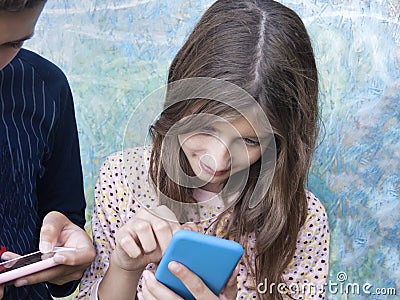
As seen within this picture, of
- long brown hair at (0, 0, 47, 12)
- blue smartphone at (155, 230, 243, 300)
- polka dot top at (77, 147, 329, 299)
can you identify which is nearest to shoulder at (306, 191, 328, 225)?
polka dot top at (77, 147, 329, 299)

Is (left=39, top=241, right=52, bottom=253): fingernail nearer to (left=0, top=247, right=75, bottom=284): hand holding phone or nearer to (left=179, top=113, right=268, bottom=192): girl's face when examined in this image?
(left=0, top=247, right=75, bottom=284): hand holding phone

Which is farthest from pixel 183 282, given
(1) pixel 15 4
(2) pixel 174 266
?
(1) pixel 15 4

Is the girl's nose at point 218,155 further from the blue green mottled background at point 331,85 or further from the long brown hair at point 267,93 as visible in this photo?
the blue green mottled background at point 331,85

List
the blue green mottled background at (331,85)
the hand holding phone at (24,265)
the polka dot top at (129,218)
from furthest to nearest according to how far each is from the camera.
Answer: the blue green mottled background at (331,85)
the polka dot top at (129,218)
the hand holding phone at (24,265)

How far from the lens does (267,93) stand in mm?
964

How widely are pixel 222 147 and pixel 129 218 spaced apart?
0.21 m

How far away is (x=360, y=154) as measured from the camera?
1.44 meters

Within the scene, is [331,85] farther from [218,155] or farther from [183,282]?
[183,282]

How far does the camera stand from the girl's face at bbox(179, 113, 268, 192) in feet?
3.07

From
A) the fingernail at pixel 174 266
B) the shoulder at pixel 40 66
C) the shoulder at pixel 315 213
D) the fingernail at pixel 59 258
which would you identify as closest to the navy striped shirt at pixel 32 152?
the shoulder at pixel 40 66

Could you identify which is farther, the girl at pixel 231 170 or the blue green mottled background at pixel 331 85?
the blue green mottled background at pixel 331 85

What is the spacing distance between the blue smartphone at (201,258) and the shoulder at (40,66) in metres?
0.29

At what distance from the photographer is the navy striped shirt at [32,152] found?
892 millimetres

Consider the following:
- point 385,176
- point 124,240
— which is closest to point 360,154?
point 385,176
